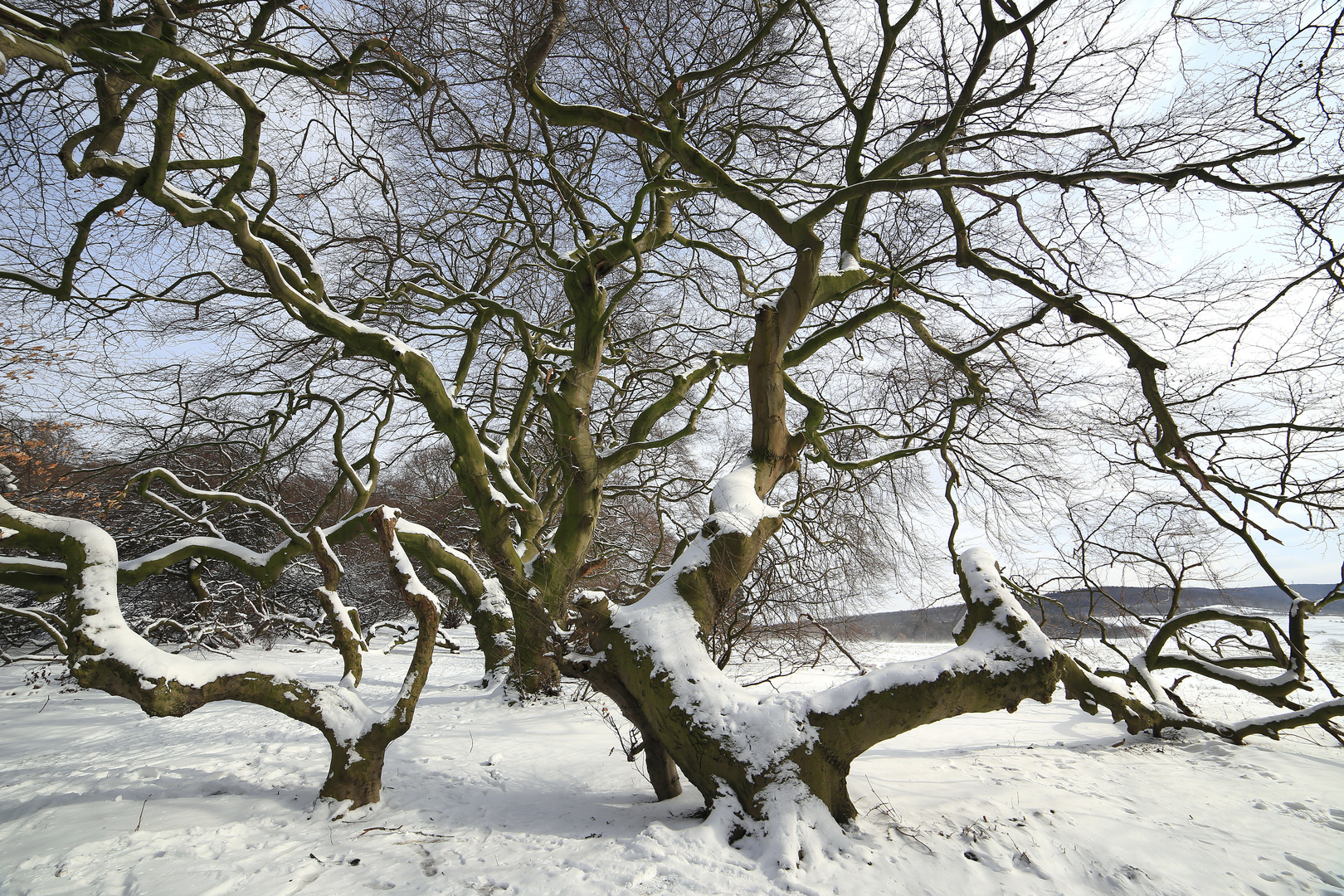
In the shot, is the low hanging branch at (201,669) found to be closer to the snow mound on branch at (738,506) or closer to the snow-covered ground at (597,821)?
the snow-covered ground at (597,821)

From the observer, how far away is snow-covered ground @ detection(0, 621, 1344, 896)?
8.64 feet

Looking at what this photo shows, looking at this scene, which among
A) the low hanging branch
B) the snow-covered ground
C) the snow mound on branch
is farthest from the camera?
the snow mound on branch

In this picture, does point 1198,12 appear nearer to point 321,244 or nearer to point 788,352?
point 788,352

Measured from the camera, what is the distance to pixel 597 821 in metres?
3.34

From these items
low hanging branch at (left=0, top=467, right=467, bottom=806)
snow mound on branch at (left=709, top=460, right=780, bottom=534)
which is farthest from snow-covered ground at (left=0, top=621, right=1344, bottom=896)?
snow mound on branch at (left=709, top=460, right=780, bottom=534)

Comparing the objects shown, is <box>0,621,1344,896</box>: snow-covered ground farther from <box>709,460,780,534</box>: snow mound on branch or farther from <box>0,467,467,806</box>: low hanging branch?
<box>709,460,780,534</box>: snow mound on branch

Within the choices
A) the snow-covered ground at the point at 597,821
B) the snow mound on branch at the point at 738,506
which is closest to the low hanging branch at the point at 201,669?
the snow-covered ground at the point at 597,821

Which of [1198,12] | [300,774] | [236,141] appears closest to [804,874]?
[300,774]

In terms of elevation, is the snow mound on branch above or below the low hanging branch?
above

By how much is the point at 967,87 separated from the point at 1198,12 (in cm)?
125

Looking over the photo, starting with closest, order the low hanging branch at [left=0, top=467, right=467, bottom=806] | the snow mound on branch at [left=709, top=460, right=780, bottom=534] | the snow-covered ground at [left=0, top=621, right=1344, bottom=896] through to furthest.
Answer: the snow-covered ground at [left=0, top=621, right=1344, bottom=896], the low hanging branch at [left=0, top=467, right=467, bottom=806], the snow mound on branch at [left=709, top=460, right=780, bottom=534]

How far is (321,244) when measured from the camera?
6469 mm

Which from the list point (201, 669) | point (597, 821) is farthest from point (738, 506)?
point (201, 669)

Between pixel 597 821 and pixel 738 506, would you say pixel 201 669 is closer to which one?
pixel 597 821
